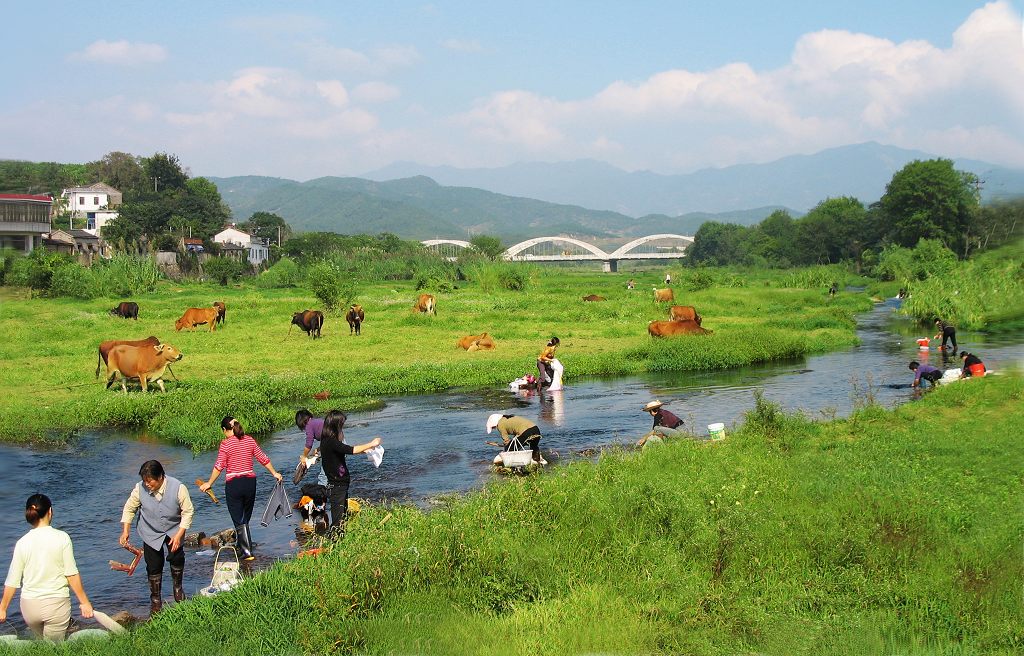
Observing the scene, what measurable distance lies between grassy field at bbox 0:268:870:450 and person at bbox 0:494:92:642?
8688mm

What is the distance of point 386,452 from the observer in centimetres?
1538

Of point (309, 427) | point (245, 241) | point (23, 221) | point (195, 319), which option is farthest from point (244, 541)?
point (245, 241)

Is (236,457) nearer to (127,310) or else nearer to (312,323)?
(312,323)

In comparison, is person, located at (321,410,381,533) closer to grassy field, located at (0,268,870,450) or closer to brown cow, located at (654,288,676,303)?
grassy field, located at (0,268,870,450)

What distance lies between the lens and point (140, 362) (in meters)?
20.6

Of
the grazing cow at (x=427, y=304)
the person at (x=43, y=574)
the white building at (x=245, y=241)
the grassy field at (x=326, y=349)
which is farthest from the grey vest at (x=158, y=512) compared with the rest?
the white building at (x=245, y=241)

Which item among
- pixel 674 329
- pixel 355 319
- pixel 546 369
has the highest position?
pixel 355 319

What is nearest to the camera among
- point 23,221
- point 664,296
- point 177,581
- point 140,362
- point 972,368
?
point 177,581

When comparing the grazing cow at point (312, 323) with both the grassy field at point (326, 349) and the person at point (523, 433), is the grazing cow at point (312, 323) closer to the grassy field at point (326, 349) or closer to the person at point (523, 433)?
the grassy field at point (326, 349)

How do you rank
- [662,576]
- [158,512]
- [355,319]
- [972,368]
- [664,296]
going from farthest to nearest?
[664,296] → [355,319] → [972,368] → [158,512] → [662,576]

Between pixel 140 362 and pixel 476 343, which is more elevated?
pixel 140 362

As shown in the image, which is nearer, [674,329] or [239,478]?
[239,478]

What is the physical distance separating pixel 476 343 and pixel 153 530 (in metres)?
19.6

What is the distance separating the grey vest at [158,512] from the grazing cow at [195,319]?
82.1ft
